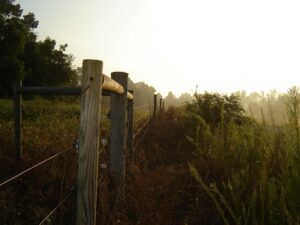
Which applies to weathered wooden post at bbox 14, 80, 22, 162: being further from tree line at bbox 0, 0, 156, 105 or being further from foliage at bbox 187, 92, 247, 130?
tree line at bbox 0, 0, 156, 105

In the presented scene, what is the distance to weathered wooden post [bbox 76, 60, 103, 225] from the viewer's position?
1.63 meters

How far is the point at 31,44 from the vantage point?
33.7 m

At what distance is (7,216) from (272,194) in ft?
→ 7.73

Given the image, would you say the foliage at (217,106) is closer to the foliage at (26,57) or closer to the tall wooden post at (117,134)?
the tall wooden post at (117,134)

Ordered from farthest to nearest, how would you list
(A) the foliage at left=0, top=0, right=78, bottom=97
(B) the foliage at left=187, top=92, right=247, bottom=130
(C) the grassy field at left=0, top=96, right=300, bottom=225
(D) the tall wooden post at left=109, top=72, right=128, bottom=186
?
(A) the foliage at left=0, top=0, right=78, bottom=97 → (B) the foliage at left=187, top=92, right=247, bottom=130 → (D) the tall wooden post at left=109, top=72, right=128, bottom=186 → (C) the grassy field at left=0, top=96, right=300, bottom=225

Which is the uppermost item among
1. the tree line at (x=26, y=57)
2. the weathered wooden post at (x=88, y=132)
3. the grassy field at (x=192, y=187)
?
the tree line at (x=26, y=57)

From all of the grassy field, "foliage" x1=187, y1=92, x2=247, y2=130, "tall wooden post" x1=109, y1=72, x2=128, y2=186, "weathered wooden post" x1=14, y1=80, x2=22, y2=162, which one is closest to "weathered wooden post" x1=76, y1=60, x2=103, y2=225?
the grassy field

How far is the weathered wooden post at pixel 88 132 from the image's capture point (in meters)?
1.63

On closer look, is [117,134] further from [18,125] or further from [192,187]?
[18,125]

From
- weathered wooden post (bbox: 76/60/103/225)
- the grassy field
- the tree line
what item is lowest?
the grassy field

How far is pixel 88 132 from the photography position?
1632 mm

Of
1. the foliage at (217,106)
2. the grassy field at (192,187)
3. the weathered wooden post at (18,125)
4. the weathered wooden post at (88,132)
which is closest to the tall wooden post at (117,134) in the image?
the grassy field at (192,187)

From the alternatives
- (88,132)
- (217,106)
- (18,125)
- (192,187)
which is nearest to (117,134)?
(192,187)

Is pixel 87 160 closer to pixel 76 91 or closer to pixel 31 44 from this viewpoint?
pixel 76 91
